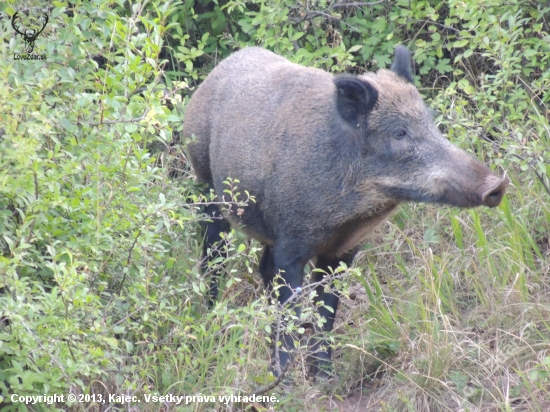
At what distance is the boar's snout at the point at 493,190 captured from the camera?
4.32m

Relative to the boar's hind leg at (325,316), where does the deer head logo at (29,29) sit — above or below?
above

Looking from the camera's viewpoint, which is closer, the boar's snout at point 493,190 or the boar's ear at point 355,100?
the boar's snout at point 493,190

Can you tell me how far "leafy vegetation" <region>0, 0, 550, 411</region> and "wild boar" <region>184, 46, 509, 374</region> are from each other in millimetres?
373

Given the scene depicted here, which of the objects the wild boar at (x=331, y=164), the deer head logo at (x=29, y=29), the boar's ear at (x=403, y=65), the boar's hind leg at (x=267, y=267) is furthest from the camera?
the boar's hind leg at (x=267, y=267)

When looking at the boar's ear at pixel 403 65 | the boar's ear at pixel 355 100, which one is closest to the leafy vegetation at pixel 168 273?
the boar's ear at pixel 403 65

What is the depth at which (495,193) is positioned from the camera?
4.36 meters

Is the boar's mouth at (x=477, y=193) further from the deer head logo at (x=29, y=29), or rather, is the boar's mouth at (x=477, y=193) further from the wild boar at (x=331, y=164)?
the deer head logo at (x=29, y=29)

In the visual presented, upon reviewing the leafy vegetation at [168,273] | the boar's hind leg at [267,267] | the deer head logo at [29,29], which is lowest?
the boar's hind leg at [267,267]

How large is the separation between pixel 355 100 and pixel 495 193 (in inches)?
40.4

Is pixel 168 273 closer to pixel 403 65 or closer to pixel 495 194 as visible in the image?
pixel 403 65

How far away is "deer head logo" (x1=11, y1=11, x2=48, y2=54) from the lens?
4246 millimetres

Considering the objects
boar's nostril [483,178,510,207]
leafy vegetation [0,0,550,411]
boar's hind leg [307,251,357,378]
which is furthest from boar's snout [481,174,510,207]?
boar's hind leg [307,251,357,378]

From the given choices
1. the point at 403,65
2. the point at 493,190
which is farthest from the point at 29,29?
the point at 493,190

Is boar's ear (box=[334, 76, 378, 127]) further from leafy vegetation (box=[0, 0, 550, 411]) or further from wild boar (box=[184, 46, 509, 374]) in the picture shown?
leafy vegetation (box=[0, 0, 550, 411])
